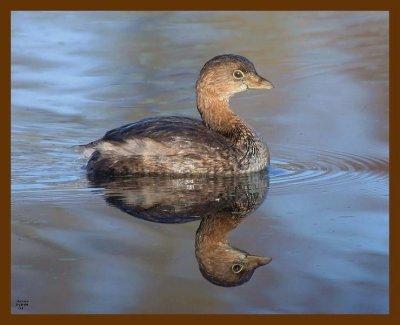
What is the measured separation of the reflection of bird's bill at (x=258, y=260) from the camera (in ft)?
27.2

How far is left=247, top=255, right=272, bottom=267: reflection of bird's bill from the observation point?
830cm

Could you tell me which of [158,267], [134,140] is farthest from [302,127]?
[158,267]

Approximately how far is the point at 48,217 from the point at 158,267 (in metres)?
1.58

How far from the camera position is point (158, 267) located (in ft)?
26.9

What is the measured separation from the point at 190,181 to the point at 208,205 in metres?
0.79

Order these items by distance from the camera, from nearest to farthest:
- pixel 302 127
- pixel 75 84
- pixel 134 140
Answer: pixel 134 140
pixel 302 127
pixel 75 84

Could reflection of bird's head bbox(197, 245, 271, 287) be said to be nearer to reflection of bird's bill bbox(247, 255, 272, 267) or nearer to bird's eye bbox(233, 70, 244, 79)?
reflection of bird's bill bbox(247, 255, 272, 267)

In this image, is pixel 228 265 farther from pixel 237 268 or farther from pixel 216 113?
pixel 216 113

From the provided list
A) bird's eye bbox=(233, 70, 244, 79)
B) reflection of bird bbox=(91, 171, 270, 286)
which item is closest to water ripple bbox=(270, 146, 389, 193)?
reflection of bird bbox=(91, 171, 270, 286)

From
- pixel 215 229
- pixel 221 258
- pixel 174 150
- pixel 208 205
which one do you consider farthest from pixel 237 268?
pixel 174 150

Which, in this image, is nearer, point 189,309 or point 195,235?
point 189,309

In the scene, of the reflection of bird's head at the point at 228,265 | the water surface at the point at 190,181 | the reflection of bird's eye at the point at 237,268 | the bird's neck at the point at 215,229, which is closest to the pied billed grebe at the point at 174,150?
the water surface at the point at 190,181

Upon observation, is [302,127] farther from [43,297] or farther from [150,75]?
[43,297]

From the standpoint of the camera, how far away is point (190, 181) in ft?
34.3
